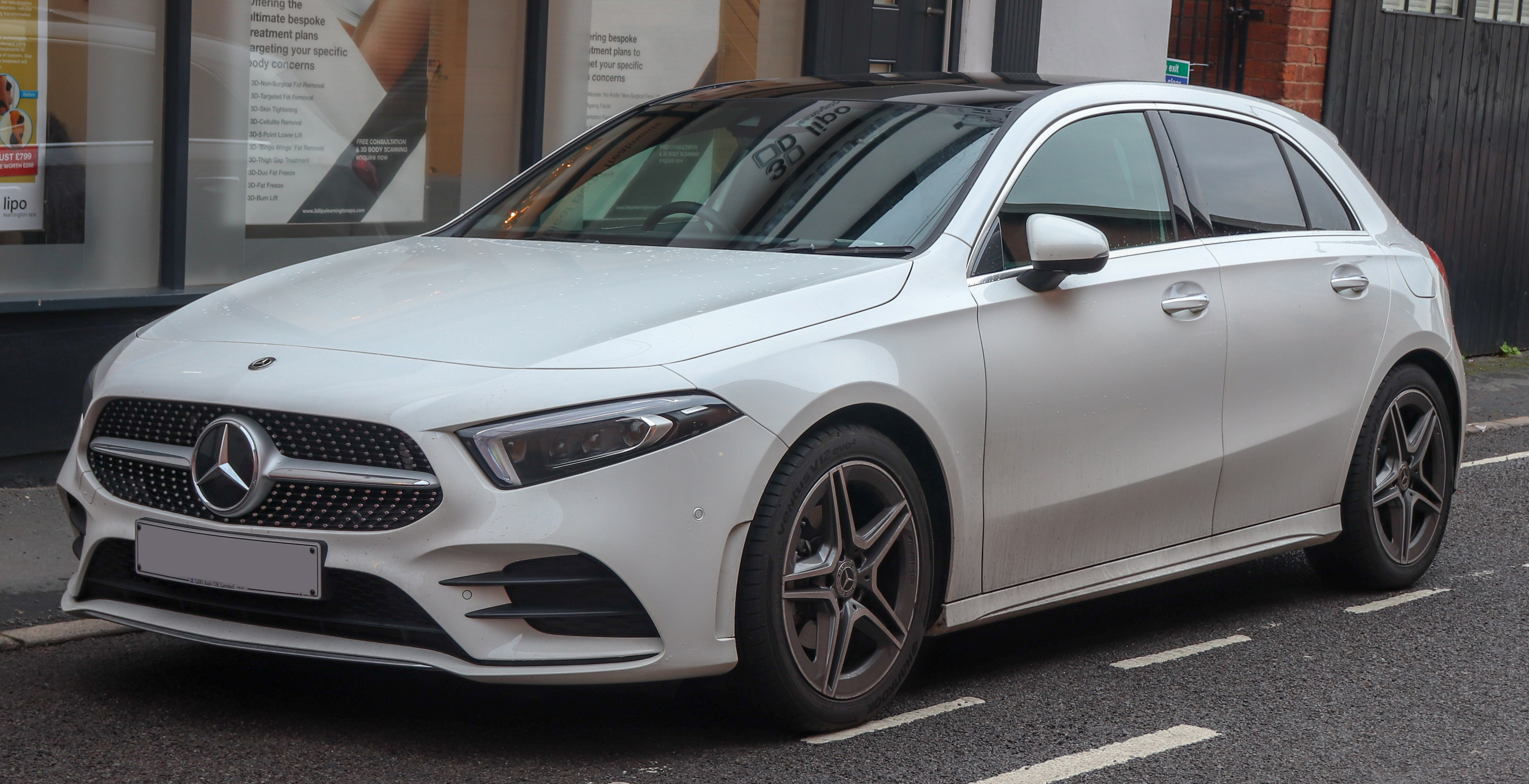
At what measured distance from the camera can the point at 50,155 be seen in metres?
7.35

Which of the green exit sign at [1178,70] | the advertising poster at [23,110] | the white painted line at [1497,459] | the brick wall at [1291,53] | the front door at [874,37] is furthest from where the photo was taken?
the brick wall at [1291,53]

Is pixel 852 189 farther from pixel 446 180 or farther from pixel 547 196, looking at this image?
pixel 446 180

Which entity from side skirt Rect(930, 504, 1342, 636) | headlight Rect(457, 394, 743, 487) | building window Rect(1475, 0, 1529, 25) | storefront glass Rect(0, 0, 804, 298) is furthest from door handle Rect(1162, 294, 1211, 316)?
building window Rect(1475, 0, 1529, 25)

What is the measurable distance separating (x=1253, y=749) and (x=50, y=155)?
542 cm

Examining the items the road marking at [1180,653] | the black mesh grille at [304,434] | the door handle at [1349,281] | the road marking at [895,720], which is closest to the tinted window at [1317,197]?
the door handle at [1349,281]

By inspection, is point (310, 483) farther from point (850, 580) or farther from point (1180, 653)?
point (1180, 653)

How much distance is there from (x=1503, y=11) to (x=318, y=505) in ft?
42.0

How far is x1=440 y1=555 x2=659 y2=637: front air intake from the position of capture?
12.5 feet

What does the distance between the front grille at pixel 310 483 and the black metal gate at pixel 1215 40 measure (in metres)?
10.1

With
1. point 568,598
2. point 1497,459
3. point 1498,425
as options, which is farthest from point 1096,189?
point 1498,425

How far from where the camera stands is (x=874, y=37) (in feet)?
36.0

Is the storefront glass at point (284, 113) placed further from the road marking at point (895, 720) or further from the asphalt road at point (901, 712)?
the road marking at point (895, 720)

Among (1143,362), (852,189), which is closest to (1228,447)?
(1143,362)

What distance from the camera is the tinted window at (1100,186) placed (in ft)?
16.0
